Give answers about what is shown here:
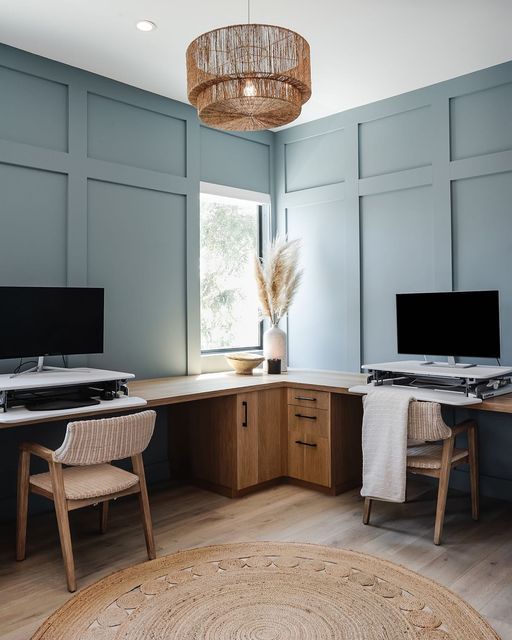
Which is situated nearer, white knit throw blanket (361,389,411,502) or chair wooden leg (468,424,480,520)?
white knit throw blanket (361,389,411,502)

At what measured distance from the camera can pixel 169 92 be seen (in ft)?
12.9

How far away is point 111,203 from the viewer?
3.73m

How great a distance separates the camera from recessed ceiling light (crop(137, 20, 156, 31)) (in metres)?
3.01

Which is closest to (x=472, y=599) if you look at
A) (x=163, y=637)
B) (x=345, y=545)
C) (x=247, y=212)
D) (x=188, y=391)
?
(x=345, y=545)

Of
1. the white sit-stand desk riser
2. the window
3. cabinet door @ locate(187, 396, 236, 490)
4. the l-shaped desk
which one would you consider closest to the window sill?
the window

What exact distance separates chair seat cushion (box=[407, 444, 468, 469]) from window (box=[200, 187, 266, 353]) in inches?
72.6

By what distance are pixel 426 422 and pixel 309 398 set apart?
3.19ft

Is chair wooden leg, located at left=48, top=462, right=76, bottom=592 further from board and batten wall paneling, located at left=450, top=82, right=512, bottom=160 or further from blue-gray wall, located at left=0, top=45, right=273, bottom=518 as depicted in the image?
board and batten wall paneling, located at left=450, top=82, right=512, bottom=160

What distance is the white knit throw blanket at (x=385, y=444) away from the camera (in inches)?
117

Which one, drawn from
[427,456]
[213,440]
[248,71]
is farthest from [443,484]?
[248,71]

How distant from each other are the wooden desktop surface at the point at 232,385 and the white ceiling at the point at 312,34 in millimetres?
1968

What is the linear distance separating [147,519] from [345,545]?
1.00 m

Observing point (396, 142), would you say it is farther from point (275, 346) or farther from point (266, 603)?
point (266, 603)

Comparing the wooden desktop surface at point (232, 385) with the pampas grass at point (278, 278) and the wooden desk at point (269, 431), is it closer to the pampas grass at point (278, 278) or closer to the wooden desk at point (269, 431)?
the wooden desk at point (269, 431)
